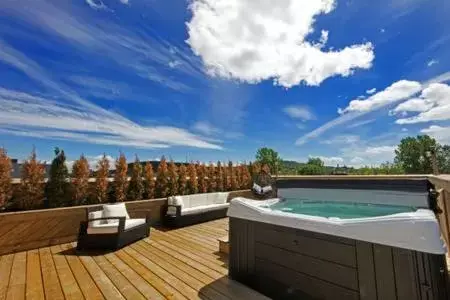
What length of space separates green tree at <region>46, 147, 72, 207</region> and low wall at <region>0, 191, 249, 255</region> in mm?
385

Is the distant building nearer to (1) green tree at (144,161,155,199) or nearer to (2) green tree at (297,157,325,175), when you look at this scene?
(1) green tree at (144,161,155,199)

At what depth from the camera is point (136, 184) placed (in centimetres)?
603

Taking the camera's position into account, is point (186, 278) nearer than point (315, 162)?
Yes

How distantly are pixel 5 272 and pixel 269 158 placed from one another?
34.7 ft

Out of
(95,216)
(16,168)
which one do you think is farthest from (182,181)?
(16,168)

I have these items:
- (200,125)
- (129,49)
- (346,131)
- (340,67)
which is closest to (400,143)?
(346,131)

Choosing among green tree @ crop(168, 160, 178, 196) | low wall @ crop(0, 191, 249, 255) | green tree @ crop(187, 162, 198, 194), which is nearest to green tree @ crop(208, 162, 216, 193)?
green tree @ crop(187, 162, 198, 194)

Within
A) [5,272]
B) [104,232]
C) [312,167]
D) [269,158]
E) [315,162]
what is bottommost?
[5,272]

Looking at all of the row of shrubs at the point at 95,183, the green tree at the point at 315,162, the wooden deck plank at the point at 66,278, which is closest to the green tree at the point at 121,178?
the row of shrubs at the point at 95,183

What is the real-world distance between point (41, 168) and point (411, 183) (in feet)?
22.3

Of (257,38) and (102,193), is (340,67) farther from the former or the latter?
(102,193)

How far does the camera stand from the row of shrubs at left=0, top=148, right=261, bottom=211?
438 cm

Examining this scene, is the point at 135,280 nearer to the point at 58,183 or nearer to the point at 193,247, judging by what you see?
the point at 193,247

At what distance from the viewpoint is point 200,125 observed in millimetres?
11156
